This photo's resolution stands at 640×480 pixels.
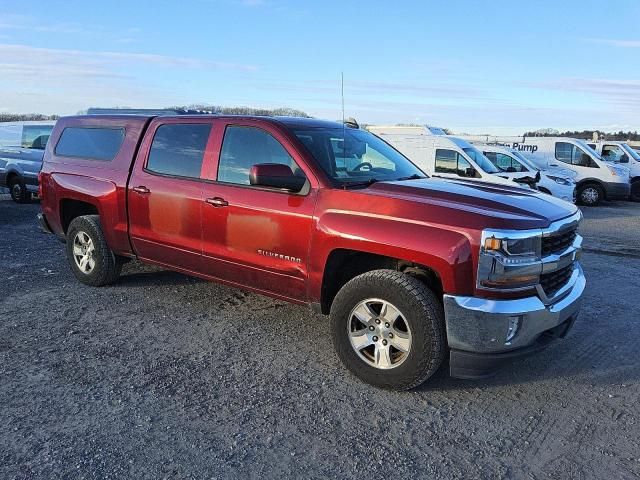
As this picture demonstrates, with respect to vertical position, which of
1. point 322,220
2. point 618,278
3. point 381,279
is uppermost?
point 322,220

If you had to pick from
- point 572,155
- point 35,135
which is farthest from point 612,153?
point 35,135

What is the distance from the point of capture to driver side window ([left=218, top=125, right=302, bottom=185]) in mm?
4695

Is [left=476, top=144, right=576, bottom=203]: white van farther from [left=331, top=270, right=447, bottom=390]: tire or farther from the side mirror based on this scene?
[left=331, top=270, right=447, bottom=390]: tire

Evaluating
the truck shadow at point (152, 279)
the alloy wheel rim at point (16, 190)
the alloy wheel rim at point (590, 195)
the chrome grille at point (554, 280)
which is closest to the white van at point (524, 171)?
the alloy wheel rim at point (590, 195)

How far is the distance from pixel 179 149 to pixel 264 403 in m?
2.69

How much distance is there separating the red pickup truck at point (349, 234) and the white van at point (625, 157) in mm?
17206

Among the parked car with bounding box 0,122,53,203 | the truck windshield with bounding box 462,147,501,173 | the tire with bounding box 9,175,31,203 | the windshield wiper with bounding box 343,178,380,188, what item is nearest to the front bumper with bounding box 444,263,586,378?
the windshield wiper with bounding box 343,178,380,188

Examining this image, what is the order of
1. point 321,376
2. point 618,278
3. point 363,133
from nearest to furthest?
1. point 321,376
2. point 363,133
3. point 618,278

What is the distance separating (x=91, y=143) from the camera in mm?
6277

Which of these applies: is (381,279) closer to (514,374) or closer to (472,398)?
(472,398)

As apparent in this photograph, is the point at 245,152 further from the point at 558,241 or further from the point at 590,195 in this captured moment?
the point at 590,195

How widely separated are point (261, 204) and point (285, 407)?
1653 mm

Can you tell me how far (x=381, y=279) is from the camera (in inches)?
154

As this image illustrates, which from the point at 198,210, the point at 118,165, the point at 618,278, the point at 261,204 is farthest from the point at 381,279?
the point at 618,278
